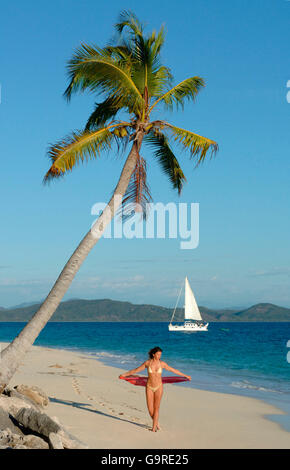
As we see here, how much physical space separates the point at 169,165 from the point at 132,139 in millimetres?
1949

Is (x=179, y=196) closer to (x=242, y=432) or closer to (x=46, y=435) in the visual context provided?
(x=242, y=432)

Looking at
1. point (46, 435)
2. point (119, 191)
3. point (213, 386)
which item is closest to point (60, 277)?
point (119, 191)

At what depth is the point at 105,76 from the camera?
12.1 metres

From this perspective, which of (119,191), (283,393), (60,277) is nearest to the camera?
(60,277)

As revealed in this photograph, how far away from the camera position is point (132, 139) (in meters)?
12.6

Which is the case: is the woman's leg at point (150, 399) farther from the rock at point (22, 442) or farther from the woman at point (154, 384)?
the rock at point (22, 442)

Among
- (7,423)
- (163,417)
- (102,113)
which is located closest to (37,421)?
(7,423)

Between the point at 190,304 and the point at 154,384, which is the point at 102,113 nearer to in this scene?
the point at 154,384

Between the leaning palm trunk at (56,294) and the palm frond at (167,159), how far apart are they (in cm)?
177

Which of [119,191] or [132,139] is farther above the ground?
[132,139]

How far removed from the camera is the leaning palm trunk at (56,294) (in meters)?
10.0

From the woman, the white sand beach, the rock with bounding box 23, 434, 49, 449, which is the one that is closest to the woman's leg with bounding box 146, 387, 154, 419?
the woman

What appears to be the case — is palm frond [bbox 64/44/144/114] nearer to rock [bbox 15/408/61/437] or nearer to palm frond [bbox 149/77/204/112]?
palm frond [bbox 149/77/204/112]

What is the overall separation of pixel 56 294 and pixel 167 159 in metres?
5.43
